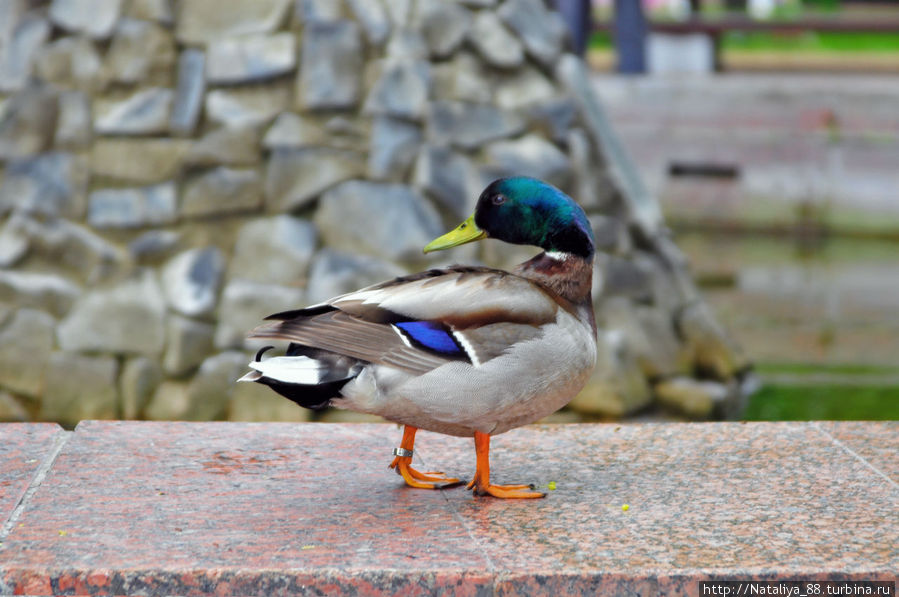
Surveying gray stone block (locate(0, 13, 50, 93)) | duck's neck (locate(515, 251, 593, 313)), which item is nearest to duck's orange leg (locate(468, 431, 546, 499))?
duck's neck (locate(515, 251, 593, 313))

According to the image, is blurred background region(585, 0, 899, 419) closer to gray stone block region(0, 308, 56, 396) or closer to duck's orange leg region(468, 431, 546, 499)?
gray stone block region(0, 308, 56, 396)

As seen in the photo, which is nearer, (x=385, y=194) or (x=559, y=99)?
(x=385, y=194)

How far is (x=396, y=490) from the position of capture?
2980 mm

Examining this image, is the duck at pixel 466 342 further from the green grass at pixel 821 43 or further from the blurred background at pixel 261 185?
the green grass at pixel 821 43

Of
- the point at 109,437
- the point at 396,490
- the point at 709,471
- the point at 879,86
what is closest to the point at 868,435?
the point at 709,471

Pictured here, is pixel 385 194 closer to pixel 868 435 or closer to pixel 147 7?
pixel 147 7

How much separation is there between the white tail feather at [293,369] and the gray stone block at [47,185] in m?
3.35

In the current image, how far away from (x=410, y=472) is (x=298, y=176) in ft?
9.36

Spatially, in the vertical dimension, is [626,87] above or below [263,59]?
below

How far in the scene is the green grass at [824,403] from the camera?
20.5 ft

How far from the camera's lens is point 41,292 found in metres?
5.61

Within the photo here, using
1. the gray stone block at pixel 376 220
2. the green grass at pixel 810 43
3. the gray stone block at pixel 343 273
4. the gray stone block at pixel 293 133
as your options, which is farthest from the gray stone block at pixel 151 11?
the green grass at pixel 810 43

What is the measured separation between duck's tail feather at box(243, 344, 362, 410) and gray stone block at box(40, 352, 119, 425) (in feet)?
10.1

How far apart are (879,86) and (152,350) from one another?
11.0 m
